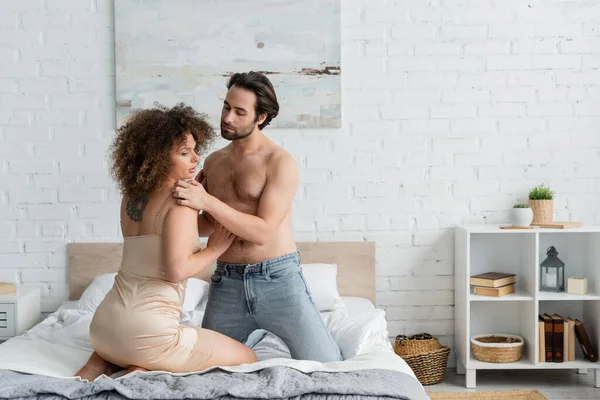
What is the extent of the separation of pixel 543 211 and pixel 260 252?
1901mm

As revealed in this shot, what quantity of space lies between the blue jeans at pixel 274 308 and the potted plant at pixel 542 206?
173 centimetres

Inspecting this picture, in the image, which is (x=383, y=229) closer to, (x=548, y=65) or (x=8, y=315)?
(x=548, y=65)

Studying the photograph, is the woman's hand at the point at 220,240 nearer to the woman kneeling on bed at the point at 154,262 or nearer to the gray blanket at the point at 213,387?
the woman kneeling on bed at the point at 154,262

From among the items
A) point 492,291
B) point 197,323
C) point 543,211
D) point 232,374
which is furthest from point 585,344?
point 232,374

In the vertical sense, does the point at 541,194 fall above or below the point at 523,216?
above

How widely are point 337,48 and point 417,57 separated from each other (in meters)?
0.44

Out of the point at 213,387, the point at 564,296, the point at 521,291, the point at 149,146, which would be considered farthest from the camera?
the point at 521,291

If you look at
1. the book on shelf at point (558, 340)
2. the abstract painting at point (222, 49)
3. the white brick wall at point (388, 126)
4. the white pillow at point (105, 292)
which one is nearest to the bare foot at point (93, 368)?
the white pillow at point (105, 292)

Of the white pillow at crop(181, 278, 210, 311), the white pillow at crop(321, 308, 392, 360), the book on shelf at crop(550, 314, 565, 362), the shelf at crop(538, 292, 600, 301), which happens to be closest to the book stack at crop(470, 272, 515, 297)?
the shelf at crop(538, 292, 600, 301)

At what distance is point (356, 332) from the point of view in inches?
109

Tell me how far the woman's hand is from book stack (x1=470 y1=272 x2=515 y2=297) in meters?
1.78

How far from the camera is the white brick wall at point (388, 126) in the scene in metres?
3.93

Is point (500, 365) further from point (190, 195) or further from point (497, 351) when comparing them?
point (190, 195)

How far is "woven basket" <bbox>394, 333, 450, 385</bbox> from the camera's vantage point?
146 inches
